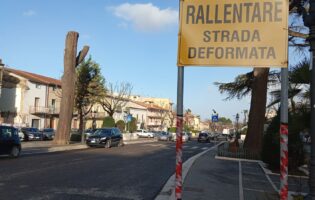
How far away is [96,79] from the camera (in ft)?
171

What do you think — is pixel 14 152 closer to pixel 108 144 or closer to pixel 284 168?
pixel 108 144

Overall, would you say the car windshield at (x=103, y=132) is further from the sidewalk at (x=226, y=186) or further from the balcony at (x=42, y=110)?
the balcony at (x=42, y=110)

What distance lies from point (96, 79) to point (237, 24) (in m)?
46.7

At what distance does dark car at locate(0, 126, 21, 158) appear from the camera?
20.7 m

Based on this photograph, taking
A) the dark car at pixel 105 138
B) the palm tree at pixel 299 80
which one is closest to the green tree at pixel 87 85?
the dark car at pixel 105 138

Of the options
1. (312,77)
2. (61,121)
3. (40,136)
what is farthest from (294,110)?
(40,136)

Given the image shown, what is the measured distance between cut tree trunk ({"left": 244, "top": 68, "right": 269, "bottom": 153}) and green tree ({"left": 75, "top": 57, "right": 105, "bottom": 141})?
74.3ft

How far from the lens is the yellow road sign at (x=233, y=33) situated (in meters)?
6.14

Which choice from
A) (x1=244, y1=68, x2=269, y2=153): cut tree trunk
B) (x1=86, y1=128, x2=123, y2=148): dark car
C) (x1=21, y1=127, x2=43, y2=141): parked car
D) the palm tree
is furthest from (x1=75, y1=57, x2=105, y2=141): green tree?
the palm tree

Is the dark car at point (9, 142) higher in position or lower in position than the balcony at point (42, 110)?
lower

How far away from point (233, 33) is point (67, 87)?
91.7 ft

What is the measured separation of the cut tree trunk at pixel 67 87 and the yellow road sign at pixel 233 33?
2725 cm

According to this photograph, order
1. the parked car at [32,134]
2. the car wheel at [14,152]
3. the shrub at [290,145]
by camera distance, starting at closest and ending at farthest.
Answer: the shrub at [290,145] < the car wheel at [14,152] < the parked car at [32,134]

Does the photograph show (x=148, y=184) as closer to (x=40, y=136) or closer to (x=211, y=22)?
(x=211, y=22)
